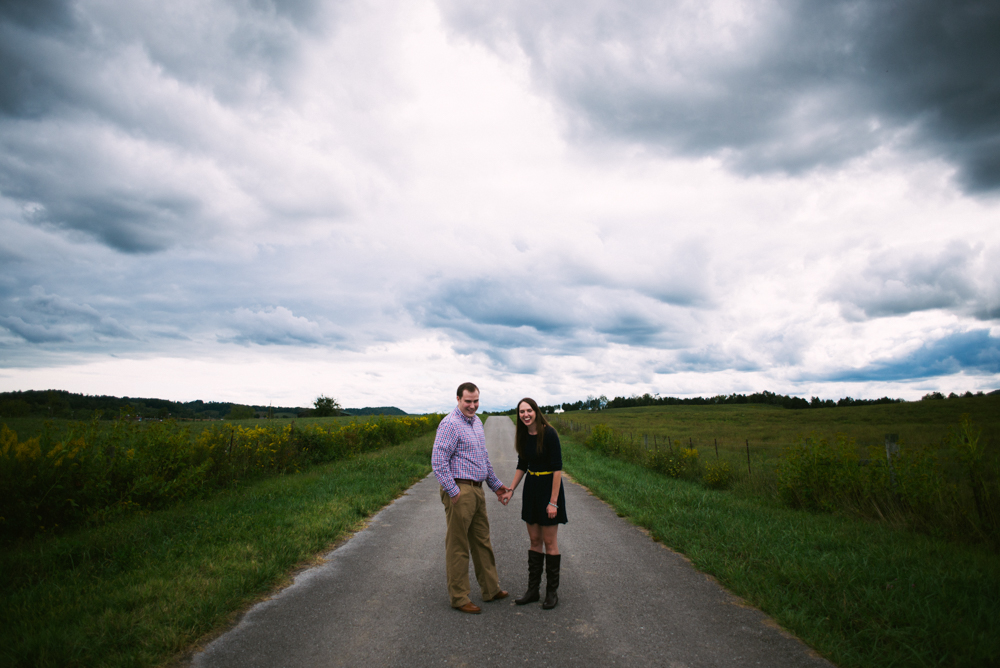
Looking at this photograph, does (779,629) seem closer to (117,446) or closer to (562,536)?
(562,536)

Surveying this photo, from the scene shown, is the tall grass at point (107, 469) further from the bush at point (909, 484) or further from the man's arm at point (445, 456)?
the bush at point (909, 484)

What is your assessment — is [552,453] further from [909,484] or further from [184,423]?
[184,423]

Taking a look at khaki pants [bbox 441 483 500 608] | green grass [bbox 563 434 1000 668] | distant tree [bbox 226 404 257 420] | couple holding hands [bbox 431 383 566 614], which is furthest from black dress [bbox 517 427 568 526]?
distant tree [bbox 226 404 257 420]

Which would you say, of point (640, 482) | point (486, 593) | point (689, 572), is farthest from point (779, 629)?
point (640, 482)

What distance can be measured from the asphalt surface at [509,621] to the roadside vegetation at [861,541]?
0.50 meters

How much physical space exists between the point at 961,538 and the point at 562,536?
5199 millimetres

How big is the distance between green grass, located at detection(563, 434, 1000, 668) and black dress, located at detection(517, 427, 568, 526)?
2102 millimetres

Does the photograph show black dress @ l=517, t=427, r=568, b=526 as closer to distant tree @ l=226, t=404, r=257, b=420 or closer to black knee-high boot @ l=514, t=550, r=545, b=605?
black knee-high boot @ l=514, t=550, r=545, b=605

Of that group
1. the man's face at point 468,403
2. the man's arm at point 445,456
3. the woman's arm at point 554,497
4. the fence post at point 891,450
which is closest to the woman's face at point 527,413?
the man's face at point 468,403

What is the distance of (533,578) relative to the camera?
183 inches

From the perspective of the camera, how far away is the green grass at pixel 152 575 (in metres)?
3.61

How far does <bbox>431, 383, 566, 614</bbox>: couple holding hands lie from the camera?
4.55 m

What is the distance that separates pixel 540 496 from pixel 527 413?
0.81 m

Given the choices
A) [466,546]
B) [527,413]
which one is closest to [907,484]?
[527,413]
